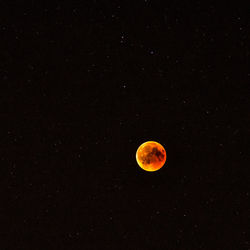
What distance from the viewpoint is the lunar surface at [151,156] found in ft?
2.23

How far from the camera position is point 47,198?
0.73 m

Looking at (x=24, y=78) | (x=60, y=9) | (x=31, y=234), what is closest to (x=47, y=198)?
(x=31, y=234)

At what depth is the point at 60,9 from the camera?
70 cm

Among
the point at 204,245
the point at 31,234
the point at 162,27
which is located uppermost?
the point at 162,27

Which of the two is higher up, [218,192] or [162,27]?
[162,27]

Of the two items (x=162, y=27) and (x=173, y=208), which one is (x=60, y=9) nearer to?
(x=162, y=27)

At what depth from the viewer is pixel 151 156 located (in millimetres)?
684

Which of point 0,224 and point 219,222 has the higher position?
point 0,224

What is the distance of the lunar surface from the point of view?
681mm

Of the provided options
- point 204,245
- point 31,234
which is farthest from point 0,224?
point 204,245

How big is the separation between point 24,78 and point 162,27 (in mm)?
231

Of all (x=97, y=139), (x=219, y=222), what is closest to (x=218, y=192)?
(x=219, y=222)

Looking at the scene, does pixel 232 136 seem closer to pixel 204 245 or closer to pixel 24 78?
pixel 204 245

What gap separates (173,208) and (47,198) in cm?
20
